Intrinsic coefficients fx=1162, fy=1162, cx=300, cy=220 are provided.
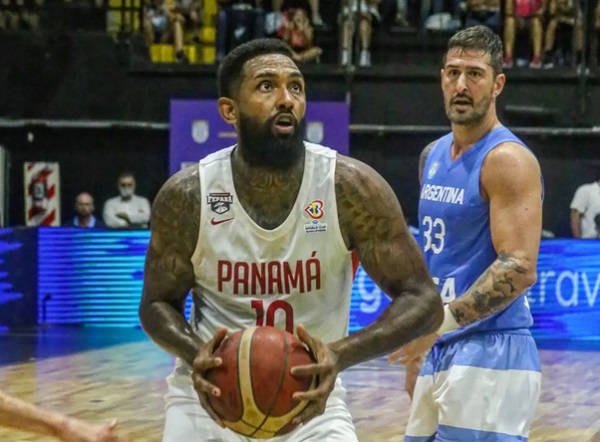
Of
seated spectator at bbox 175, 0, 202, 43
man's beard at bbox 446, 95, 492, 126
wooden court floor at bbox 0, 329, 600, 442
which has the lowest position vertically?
wooden court floor at bbox 0, 329, 600, 442

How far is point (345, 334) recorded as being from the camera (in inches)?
140

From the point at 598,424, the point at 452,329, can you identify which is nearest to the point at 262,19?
the point at 598,424

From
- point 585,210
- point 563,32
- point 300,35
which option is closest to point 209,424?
point 585,210

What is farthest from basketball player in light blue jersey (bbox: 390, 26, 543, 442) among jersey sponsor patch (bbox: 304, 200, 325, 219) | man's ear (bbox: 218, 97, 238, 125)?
man's ear (bbox: 218, 97, 238, 125)

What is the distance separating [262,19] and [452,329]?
11513mm

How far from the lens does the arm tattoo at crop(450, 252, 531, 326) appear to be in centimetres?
407

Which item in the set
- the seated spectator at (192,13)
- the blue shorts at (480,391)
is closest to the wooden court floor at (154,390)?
the blue shorts at (480,391)

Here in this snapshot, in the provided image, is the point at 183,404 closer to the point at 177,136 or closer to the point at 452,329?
the point at 452,329

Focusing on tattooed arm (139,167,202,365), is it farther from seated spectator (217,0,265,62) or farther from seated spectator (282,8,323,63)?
seated spectator (217,0,265,62)

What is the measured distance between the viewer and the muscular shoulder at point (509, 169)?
424 cm

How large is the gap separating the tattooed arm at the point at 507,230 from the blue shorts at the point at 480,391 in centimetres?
17

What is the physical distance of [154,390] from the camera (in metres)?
8.59

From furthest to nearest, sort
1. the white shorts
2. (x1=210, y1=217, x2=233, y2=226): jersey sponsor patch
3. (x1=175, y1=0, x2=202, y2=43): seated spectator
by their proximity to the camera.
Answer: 1. (x1=175, y1=0, x2=202, y2=43): seated spectator
2. (x1=210, y1=217, x2=233, y2=226): jersey sponsor patch
3. the white shorts

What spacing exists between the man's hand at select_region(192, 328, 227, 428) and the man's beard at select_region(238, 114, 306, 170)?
602mm
